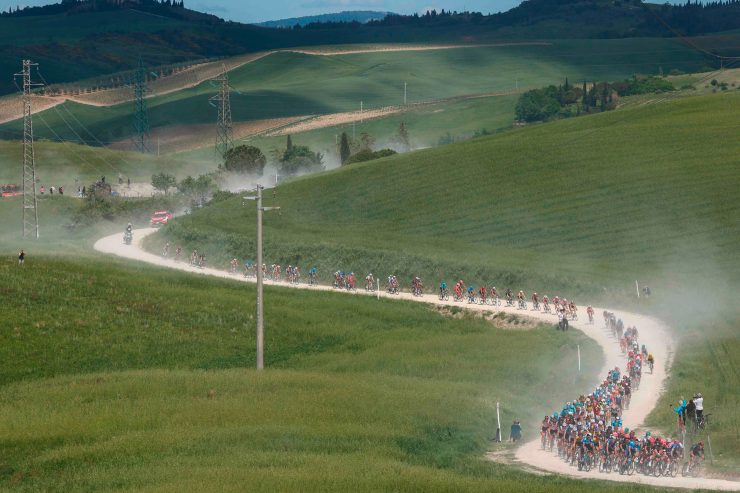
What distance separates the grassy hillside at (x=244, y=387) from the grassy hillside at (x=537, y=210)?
47.4ft

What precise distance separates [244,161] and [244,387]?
389 feet

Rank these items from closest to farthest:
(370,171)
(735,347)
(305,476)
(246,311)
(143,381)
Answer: (305,476)
(143,381)
(735,347)
(246,311)
(370,171)

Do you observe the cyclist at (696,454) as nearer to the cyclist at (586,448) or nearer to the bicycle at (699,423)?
the cyclist at (586,448)

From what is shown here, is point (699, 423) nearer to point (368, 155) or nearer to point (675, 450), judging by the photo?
point (675, 450)

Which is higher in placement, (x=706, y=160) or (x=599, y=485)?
(x=706, y=160)

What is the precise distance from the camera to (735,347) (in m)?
64.4

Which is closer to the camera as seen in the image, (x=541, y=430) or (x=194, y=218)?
(x=541, y=430)

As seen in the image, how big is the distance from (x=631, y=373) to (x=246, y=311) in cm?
2641

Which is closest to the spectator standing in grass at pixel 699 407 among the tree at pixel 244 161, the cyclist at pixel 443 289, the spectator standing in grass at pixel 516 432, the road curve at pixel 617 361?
the road curve at pixel 617 361

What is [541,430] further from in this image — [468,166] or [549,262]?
[468,166]

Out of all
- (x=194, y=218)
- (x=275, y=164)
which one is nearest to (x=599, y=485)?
(x=194, y=218)

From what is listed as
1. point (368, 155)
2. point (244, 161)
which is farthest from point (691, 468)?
point (244, 161)

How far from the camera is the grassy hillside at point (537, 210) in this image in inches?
3703

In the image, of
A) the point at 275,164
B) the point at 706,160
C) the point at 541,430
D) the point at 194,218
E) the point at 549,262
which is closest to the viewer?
the point at 541,430
